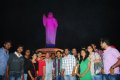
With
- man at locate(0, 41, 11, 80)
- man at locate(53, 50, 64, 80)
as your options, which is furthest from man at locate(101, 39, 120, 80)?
man at locate(0, 41, 11, 80)

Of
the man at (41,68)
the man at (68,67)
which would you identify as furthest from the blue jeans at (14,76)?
the man at (68,67)

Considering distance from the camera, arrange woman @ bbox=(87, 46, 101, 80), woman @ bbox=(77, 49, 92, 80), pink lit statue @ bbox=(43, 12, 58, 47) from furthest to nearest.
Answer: pink lit statue @ bbox=(43, 12, 58, 47)
woman @ bbox=(87, 46, 101, 80)
woman @ bbox=(77, 49, 92, 80)

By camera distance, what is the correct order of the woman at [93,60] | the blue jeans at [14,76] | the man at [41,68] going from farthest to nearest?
the man at [41,68] → the blue jeans at [14,76] → the woman at [93,60]

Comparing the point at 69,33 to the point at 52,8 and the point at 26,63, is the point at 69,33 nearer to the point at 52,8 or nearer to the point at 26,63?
the point at 52,8

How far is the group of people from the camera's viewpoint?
517 centimetres

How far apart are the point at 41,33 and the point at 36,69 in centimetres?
557

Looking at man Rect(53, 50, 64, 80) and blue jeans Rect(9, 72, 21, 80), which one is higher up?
man Rect(53, 50, 64, 80)

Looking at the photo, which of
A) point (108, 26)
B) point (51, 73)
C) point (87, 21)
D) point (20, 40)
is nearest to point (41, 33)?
point (20, 40)

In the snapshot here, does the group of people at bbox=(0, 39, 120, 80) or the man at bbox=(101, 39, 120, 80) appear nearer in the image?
the man at bbox=(101, 39, 120, 80)

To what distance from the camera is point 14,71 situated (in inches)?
214

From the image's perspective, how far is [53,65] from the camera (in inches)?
253

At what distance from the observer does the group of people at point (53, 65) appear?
5.17 meters

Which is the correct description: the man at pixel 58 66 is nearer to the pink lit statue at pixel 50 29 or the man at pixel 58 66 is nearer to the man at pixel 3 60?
the man at pixel 3 60

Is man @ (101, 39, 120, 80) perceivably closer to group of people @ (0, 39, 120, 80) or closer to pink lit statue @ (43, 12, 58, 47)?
group of people @ (0, 39, 120, 80)
